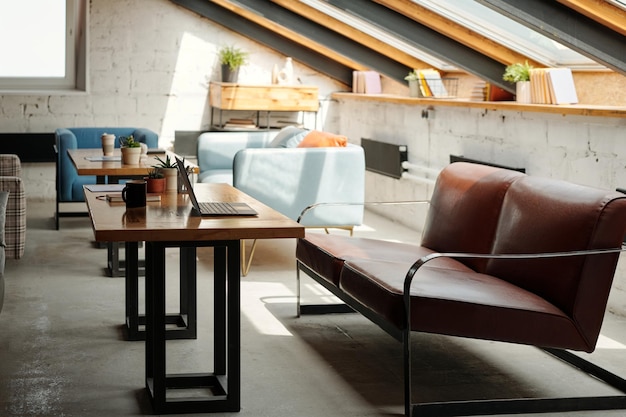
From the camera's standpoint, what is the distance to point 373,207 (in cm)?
915

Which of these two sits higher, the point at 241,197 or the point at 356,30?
the point at 356,30

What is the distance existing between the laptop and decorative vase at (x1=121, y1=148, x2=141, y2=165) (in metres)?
2.04

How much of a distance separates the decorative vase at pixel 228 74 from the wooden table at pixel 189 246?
575 cm

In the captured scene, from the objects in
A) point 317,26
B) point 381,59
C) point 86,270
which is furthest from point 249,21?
point 86,270

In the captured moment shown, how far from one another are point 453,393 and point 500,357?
0.61m

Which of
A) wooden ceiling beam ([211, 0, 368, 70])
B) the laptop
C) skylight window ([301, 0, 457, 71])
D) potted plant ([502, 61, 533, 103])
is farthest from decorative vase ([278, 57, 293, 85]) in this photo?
the laptop

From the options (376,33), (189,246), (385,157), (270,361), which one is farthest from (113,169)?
(385,157)

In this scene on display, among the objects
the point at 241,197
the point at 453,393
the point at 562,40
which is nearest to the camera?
the point at 453,393

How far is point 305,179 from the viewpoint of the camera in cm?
613

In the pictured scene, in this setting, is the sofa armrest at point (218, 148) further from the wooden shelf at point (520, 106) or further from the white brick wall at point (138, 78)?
the white brick wall at point (138, 78)

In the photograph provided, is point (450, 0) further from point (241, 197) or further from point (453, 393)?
point (453, 393)

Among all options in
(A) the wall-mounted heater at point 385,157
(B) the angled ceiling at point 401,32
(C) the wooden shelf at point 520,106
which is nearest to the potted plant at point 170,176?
(B) the angled ceiling at point 401,32

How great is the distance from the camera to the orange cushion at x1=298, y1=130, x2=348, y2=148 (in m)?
6.45

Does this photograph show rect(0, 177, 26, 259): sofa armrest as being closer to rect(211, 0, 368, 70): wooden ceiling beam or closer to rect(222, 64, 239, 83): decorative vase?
rect(211, 0, 368, 70): wooden ceiling beam
